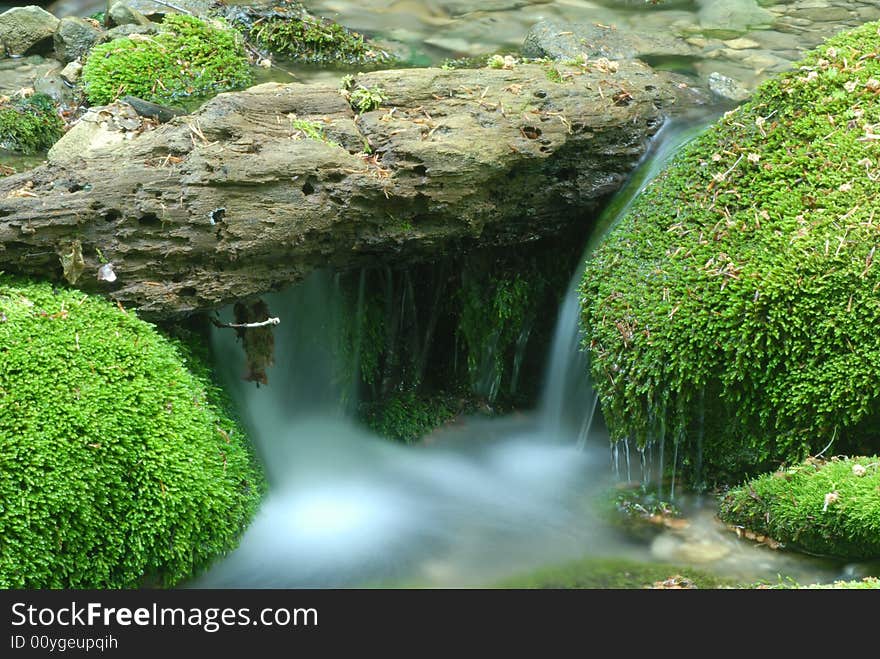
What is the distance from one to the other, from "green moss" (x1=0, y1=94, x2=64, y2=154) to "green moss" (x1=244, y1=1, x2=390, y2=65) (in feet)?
6.78

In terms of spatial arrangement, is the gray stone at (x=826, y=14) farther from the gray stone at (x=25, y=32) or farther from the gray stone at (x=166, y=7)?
the gray stone at (x=25, y=32)

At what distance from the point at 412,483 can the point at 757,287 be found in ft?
7.54

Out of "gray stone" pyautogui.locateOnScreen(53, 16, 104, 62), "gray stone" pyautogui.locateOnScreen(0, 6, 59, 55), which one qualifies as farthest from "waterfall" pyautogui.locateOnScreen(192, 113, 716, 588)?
"gray stone" pyautogui.locateOnScreen(0, 6, 59, 55)

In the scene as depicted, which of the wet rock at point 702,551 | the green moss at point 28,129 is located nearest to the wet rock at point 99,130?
the green moss at point 28,129

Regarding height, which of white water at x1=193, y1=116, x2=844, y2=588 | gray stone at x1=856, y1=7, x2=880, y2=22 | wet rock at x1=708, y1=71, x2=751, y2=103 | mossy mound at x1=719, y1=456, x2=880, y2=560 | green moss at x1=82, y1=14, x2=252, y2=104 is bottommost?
white water at x1=193, y1=116, x2=844, y2=588

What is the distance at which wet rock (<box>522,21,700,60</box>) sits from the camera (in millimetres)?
7621

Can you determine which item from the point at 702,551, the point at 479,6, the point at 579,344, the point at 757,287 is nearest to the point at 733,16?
the point at 479,6

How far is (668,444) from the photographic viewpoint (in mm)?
5469

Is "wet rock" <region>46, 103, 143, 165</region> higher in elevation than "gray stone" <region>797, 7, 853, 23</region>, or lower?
lower

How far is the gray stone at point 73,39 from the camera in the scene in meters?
7.93

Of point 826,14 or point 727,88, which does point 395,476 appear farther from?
point 826,14

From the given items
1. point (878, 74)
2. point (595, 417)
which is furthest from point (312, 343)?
point (878, 74)

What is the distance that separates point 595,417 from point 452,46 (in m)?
3.92

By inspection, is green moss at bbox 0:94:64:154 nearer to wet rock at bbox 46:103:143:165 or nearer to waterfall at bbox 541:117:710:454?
wet rock at bbox 46:103:143:165
